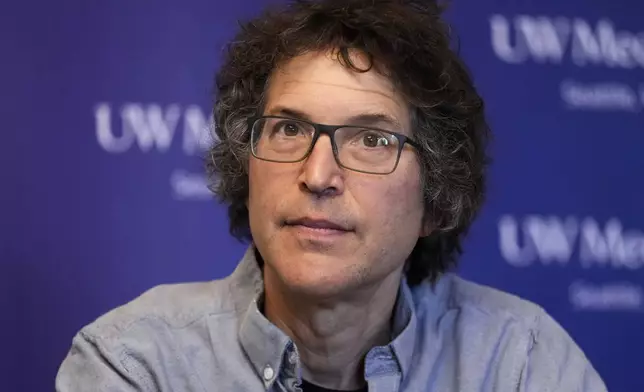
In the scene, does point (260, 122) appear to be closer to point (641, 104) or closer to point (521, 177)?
point (521, 177)

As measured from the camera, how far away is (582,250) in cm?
211

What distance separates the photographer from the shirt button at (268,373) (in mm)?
1312

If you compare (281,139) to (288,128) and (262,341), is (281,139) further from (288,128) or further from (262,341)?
(262,341)

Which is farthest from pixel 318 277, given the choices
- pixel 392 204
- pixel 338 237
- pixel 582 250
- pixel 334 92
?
pixel 582 250

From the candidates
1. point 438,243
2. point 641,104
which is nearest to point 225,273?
point 438,243

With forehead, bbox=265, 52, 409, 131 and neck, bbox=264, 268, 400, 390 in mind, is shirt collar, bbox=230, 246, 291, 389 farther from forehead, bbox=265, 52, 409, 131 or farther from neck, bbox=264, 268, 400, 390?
forehead, bbox=265, 52, 409, 131

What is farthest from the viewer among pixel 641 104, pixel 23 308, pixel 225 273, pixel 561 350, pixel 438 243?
pixel 641 104

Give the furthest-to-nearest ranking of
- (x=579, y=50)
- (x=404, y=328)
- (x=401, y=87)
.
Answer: (x=579, y=50) < (x=404, y=328) < (x=401, y=87)

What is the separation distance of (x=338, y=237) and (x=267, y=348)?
232 mm

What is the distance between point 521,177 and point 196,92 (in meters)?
0.83

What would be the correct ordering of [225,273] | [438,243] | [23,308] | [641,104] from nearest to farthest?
[438,243] → [23,308] → [225,273] → [641,104]

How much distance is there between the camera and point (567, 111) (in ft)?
6.87

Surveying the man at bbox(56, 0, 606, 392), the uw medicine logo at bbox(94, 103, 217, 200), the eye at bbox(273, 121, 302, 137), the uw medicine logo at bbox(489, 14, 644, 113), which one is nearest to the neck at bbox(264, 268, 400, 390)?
the man at bbox(56, 0, 606, 392)

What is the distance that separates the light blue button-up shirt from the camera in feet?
4.27
